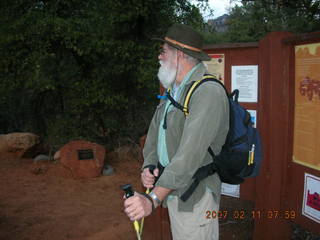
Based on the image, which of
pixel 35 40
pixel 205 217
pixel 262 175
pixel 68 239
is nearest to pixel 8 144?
pixel 35 40

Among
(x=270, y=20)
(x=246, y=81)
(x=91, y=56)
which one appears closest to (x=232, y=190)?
(x=246, y=81)

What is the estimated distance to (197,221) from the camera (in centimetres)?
208

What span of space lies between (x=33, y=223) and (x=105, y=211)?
3.38 ft

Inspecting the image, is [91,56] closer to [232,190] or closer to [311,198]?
[232,190]

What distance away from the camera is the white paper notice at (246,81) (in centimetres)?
334

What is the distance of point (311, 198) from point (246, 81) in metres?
1.23

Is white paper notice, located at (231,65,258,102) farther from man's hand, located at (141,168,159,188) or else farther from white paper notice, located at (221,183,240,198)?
man's hand, located at (141,168,159,188)

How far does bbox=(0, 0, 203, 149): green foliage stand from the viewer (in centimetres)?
733

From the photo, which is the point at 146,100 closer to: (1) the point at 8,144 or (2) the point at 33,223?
(1) the point at 8,144

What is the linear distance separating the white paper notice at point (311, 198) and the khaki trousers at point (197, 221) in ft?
3.49

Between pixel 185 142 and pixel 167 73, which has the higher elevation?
pixel 167 73

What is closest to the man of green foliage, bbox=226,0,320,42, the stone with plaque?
the stone with plaque

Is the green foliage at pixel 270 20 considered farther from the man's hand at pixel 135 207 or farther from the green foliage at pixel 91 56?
the man's hand at pixel 135 207

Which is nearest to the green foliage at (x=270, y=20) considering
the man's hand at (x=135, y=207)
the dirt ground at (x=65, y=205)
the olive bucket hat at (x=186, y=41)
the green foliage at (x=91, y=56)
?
the green foliage at (x=91, y=56)
